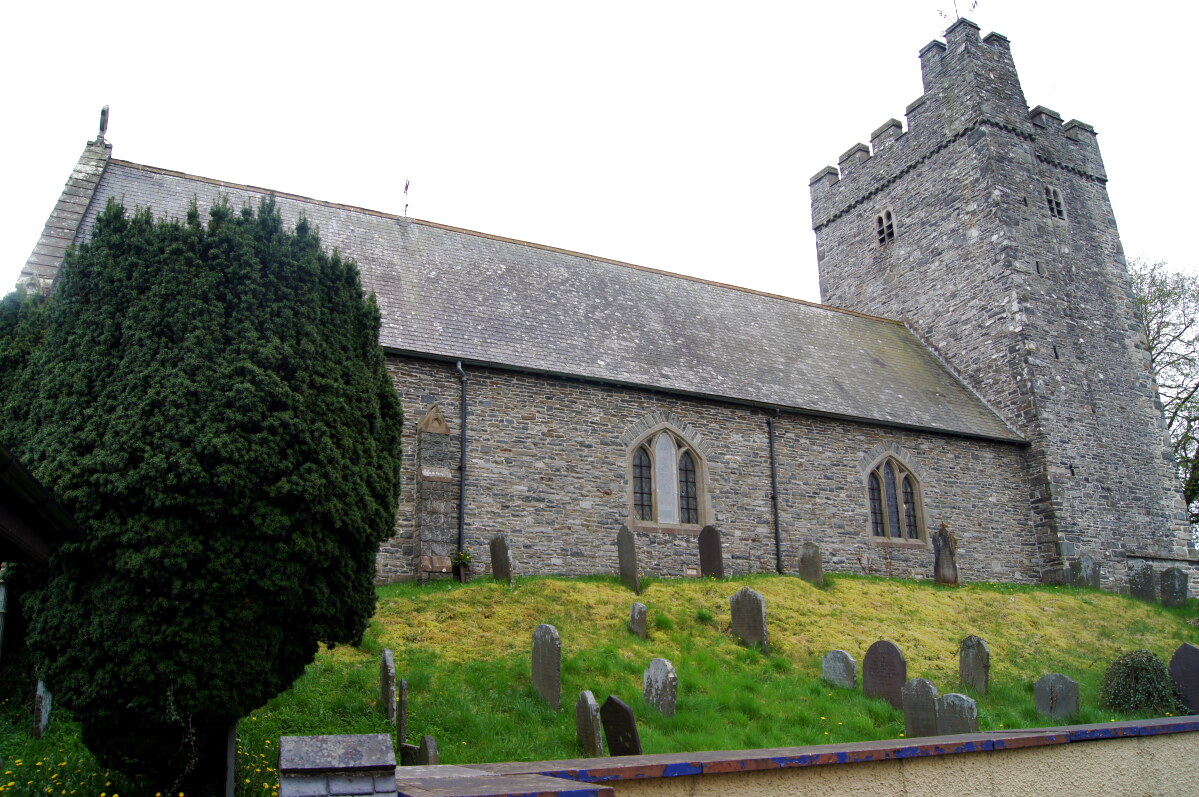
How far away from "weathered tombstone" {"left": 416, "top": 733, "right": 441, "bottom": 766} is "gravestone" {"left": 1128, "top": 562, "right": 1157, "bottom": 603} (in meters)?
17.7

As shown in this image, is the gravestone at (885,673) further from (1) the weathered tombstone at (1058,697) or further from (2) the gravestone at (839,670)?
(1) the weathered tombstone at (1058,697)

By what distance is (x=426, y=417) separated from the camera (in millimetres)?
14664

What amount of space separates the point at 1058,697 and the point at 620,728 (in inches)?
239

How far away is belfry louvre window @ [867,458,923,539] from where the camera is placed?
19.0 metres

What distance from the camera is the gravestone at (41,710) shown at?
7715 millimetres

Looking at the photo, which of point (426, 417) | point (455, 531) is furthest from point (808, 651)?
point (426, 417)

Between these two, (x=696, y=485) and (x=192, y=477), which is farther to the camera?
(x=696, y=485)

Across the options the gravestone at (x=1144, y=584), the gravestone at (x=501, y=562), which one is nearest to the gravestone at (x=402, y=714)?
the gravestone at (x=501, y=562)

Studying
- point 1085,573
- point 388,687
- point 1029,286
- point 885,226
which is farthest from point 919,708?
point 885,226

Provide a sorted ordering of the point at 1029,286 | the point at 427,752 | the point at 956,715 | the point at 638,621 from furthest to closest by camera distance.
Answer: the point at 1029,286 → the point at 638,621 → the point at 956,715 → the point at 427,752

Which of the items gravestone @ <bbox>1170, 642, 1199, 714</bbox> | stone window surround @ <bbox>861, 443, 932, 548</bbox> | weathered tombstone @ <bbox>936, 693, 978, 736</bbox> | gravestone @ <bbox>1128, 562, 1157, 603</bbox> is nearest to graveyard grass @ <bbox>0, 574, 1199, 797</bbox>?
weathered tombstone @ <bbox>936, 693, 978, 736</bbox>

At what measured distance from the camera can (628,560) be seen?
1371cm

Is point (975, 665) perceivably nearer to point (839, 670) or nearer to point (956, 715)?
point (839, 670)

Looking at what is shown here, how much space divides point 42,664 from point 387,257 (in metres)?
12.1
